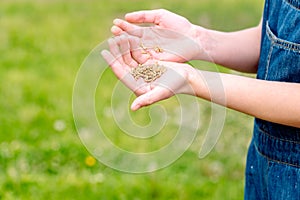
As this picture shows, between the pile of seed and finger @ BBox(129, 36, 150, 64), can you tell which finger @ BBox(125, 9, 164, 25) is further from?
the pile of seed

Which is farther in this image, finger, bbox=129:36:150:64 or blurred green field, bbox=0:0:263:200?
blurred green field, bbox=0:0:263:200

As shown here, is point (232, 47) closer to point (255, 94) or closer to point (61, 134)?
point (255, 94)

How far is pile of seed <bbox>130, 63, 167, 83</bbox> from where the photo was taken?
1.59m

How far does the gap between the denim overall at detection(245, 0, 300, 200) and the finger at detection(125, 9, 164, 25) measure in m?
0.28

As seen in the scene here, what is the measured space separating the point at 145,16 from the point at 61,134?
193 cm

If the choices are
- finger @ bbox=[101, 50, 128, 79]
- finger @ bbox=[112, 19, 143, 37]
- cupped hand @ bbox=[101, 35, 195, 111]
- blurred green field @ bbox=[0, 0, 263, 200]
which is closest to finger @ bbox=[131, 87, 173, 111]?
cupped hand @ bbox=[101, 35, 195, 111]

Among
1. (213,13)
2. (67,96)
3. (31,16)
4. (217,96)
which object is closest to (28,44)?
(31,16)

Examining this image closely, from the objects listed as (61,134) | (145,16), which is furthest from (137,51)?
(61,134)

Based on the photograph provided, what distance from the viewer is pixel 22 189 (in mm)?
2881

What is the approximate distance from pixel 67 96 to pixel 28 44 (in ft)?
3.60

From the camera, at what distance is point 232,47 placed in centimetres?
192

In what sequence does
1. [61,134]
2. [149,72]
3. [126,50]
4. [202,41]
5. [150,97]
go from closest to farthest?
[150,97]
[149,72]
[126,50]
[202,41]
[61,134]

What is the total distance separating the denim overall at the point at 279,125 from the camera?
1.60 metres

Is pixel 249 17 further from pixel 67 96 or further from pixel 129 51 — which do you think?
pixel 129 51
